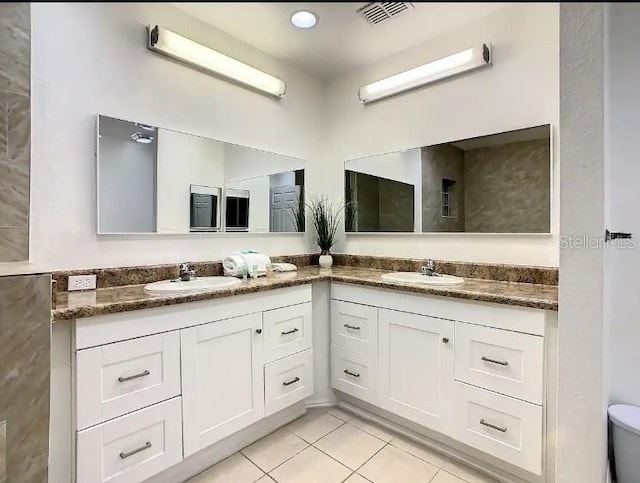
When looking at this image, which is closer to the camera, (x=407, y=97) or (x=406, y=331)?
(x=406, y=331)

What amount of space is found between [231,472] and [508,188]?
6.61 feet

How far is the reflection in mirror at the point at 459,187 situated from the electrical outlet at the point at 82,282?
1648 mm

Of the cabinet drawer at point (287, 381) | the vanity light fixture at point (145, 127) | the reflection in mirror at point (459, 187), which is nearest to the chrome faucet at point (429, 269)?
the reflection in mirror at point (459, 187)

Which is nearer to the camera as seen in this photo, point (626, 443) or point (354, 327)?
point (626, 443)

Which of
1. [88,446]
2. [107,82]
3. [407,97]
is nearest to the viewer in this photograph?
[88,446]

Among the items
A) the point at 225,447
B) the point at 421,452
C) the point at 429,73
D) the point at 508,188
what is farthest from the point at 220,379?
the point at 429,73

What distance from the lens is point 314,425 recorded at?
1.99m

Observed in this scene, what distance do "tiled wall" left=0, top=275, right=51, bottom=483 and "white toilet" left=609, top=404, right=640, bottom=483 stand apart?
2.13 m

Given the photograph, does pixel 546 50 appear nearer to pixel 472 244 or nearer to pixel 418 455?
pixel 472 244

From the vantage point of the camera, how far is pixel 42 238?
1488 mm

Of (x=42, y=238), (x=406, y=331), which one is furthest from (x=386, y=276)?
(x=42, y=238)

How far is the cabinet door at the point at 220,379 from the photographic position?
1.50 meters

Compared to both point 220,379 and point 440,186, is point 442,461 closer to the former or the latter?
point 220,379

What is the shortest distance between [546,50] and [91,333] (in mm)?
2397
